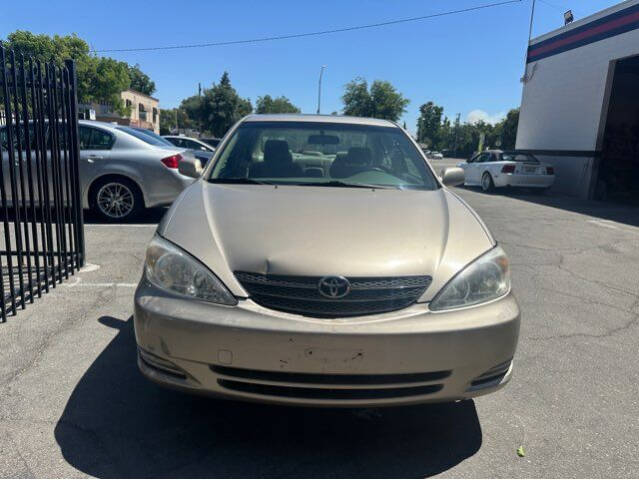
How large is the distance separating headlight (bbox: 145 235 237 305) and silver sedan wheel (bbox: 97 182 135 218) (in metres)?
5.47

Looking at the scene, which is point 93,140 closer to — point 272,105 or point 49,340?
point 49,340

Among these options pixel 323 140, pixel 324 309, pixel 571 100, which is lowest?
pixel 324 309

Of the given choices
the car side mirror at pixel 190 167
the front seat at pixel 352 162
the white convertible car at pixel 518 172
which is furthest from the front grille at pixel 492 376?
the white convertible car at pixel 518 172

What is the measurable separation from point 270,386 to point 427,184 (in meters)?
1.86

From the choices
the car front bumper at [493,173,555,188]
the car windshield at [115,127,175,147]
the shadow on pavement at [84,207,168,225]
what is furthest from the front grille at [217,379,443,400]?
the car front bumper at [493,173,555,188]

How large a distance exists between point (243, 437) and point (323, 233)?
1.07 m

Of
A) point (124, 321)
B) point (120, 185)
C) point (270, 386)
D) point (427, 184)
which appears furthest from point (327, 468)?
point (120, 185)

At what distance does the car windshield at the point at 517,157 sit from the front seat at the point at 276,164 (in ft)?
43.3

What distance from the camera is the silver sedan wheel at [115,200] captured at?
7441 mm

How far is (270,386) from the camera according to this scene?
2152 millimetres

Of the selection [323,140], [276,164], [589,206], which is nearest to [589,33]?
[589,206]

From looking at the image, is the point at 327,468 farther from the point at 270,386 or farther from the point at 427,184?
the point at 427,184

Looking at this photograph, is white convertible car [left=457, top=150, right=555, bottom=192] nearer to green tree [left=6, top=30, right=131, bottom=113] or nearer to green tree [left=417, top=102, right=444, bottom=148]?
green tree [left=6, top=30, right=131, bottom=113]

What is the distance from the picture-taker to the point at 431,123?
96938 mm
